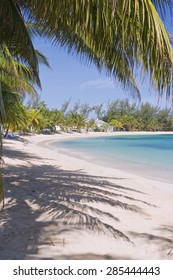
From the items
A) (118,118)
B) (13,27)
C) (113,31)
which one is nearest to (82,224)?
(113,31)

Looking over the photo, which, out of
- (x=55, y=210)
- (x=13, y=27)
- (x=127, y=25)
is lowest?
(x=55, y=210)

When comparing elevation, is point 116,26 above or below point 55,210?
above

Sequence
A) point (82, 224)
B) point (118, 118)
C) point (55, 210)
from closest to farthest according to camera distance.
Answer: point (82, 224) → point (55, 210) → point (118, 118)

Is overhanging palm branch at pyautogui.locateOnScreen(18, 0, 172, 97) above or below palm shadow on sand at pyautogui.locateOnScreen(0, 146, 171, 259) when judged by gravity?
above

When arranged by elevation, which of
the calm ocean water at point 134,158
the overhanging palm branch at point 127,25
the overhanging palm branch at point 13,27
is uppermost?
the overhanging palm branch at point 13,27

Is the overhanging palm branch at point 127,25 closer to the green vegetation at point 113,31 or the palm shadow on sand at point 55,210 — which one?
the green vegetation at point 113,31

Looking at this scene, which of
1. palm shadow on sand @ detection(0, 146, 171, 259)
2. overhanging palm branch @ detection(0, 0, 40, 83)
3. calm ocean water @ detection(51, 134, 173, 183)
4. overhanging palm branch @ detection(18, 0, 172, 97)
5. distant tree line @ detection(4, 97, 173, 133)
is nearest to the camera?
overhanging palm branch @ detection(18, 0, 172, 97)

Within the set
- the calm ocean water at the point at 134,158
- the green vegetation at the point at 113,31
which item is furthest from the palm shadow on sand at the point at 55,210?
the calm ocean water at the point at 134,158

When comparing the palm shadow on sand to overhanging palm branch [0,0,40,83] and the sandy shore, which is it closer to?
the sandy shore

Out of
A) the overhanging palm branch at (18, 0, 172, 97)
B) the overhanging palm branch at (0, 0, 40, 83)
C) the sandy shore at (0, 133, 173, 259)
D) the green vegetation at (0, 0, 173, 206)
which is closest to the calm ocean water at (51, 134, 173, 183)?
the sandy shore at (0, 133, 173, 259)

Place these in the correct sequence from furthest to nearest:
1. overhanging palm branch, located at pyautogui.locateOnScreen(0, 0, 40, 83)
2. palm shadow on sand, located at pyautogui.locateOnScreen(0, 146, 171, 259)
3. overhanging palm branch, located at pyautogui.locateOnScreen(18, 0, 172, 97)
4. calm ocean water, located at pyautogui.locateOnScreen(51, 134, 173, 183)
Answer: calm ocean water, located at pyautogui.locateOnScreen(51, 134, 173, 183), overhanging palm branch, located at pyautogui.locateOnScreen(0, 0, 40, 83), palm shadow on sand, located at pyautogui.locateOnScreen(0, 146, 171, 259), overhanging palm branch, located at pyautogui.locateOnScreen(18, 0, 172, 97)

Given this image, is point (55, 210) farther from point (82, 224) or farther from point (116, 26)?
point (116, 26)
